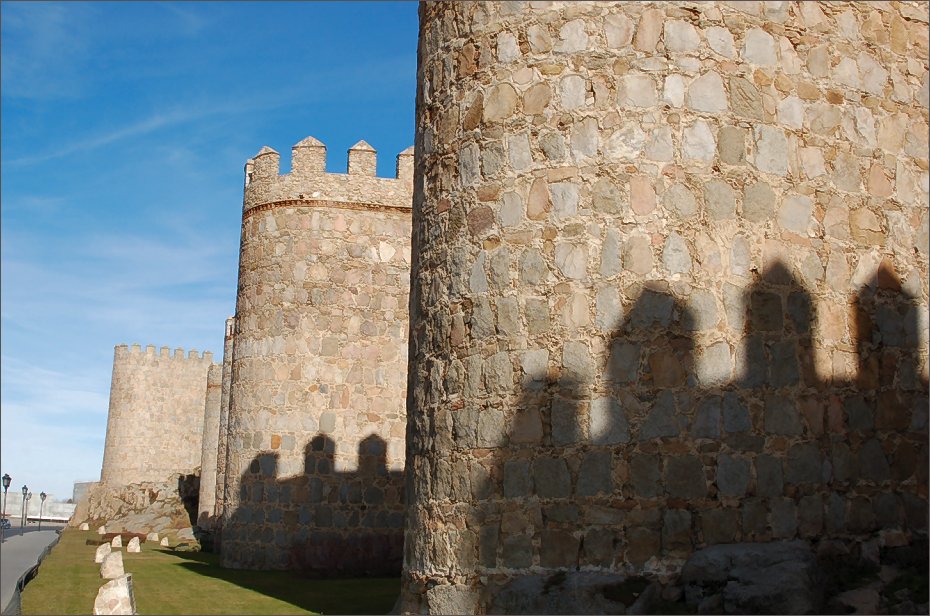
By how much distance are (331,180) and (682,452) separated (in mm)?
11103

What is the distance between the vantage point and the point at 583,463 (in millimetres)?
6441

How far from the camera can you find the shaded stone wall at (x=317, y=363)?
15.4 meters

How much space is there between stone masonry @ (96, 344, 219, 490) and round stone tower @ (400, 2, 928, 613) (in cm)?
3687

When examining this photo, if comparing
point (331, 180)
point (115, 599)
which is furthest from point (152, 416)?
point (115, 599)

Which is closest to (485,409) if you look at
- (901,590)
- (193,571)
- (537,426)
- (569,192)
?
(537,426)

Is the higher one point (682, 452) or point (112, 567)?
point (682, 452)

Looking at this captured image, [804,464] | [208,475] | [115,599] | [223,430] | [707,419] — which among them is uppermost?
[223,430]

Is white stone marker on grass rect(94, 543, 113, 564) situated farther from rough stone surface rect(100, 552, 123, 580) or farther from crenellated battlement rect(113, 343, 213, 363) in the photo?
crenellated battlement rect(113, 343, 213, 363)

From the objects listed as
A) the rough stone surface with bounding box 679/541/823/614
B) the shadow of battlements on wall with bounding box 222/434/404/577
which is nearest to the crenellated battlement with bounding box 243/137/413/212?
the shadow of battlements on wall with bounding box 222/434/404/577

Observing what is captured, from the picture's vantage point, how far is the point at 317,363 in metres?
15.8

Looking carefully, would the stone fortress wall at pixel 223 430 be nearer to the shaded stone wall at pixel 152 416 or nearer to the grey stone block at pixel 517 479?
the grey stone block at pixel 517 479

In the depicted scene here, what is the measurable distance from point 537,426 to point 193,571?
934 cm

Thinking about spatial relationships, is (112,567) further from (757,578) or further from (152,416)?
(152,416)

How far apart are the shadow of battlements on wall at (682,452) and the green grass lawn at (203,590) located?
3.68 metres
